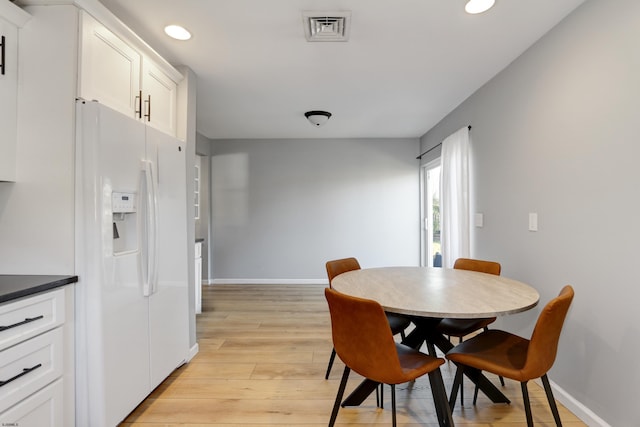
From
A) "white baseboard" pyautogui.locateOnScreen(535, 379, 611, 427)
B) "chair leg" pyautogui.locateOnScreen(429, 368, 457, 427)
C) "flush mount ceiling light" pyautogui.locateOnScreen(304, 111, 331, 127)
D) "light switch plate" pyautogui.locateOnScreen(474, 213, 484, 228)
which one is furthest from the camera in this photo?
"flush mount ceiling light" pyautogui.locateOnScreen(304, 111, 331, 127)

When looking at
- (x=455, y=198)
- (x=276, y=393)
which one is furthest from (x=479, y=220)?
(x=276, y=393)

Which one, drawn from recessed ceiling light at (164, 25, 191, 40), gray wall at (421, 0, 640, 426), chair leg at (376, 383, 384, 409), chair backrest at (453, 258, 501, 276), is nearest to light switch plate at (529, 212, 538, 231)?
gray wall at (421, 0, 640, 426)

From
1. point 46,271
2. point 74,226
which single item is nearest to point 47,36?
point 74,226

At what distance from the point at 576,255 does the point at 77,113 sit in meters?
2.90

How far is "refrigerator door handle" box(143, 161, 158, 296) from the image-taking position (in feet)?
6.17

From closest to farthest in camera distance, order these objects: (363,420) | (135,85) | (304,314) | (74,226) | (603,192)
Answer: (74,226) → (603,192) → (363,420) → (135,85) → (304,314)

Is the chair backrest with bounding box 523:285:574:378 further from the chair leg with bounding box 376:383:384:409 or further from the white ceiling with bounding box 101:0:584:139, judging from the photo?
the white ceiling with bounding box 101:0:584:139

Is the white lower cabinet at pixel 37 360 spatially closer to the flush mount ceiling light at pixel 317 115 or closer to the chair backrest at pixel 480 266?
the chair backrest at pixel 480 266

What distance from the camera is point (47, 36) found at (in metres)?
1.57

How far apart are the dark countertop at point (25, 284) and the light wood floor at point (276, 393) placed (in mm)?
965

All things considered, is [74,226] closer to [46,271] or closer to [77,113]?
[46,271]

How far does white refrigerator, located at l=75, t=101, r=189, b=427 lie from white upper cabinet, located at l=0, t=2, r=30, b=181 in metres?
0.31

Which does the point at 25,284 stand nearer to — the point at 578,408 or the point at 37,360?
the point at 37,360

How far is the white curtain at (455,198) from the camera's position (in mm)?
3232
